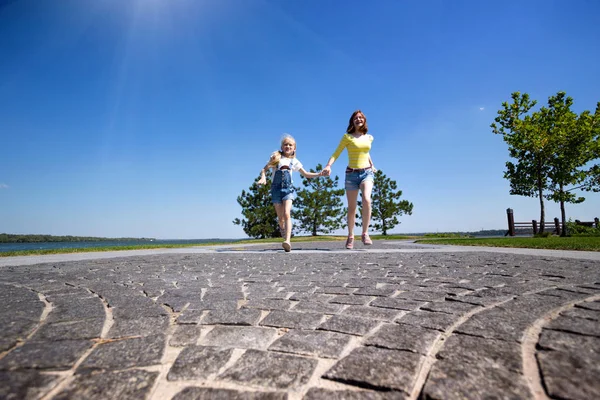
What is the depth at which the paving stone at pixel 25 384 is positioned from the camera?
3.48 feet

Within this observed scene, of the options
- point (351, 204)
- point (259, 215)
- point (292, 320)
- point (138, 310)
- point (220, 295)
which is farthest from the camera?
point (259, 215)

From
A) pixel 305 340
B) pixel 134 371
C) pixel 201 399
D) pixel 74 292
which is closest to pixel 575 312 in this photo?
pixel 305 340

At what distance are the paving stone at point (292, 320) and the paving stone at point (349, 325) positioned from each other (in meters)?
0.06

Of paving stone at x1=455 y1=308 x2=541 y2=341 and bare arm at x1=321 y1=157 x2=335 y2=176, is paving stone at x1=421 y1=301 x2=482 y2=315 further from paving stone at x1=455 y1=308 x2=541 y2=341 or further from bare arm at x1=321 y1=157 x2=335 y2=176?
bare arm at x1=321 y1=157 x2=335 y2=176

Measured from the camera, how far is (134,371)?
1.23 m

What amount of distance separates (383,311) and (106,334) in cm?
155

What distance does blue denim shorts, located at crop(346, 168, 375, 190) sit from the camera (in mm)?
6941

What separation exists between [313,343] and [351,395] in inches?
17.6

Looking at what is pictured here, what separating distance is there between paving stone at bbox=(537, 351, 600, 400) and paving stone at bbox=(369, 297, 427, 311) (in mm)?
828

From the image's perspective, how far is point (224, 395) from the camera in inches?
41.8

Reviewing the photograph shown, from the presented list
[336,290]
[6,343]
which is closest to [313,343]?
[336,290]

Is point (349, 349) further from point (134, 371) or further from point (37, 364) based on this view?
point (37, 364)

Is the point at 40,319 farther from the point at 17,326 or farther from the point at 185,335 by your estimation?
the point at 185,335

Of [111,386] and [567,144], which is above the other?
[567,144]
